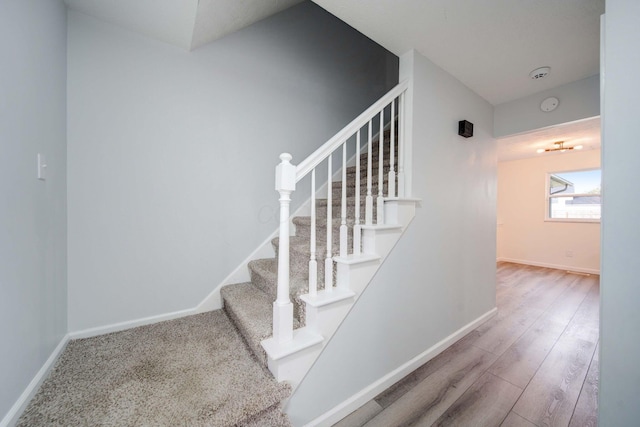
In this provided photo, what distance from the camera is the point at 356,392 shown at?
1436mm

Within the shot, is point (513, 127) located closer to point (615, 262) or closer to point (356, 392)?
point (615, 262)

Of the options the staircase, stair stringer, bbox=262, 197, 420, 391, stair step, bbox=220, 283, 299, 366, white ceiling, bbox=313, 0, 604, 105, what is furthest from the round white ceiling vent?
stair step, bbox=220, 283, 299, 366

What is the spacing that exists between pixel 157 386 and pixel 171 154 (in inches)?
56.4

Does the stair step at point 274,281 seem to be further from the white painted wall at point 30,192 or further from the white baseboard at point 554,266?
the white baseboard at point 554,266

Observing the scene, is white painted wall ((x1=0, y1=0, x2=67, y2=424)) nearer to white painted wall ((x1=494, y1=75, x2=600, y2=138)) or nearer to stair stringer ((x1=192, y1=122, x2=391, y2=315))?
stair stringer ((x1=192, y1=122, x2=391, y2=315))

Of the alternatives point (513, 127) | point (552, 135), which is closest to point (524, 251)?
point (552, 135)

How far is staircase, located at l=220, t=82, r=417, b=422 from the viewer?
1132 mm

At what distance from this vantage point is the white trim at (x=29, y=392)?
34.5 inches

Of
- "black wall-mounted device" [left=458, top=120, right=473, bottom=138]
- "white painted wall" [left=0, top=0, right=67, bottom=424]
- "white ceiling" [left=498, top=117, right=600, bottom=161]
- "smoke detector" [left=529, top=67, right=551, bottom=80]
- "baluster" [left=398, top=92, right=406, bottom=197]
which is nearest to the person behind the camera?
"white painted wall" [left=0, top=0, right=67, bottom=424]

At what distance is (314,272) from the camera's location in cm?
125

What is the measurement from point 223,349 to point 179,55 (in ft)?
6.84

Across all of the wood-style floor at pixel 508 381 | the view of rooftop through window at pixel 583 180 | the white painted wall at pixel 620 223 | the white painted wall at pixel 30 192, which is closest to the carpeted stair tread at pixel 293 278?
the wood-style floor at pixel 508 381

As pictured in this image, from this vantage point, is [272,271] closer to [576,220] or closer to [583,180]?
[576,220]

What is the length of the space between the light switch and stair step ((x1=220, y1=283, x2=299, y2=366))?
1194mm
